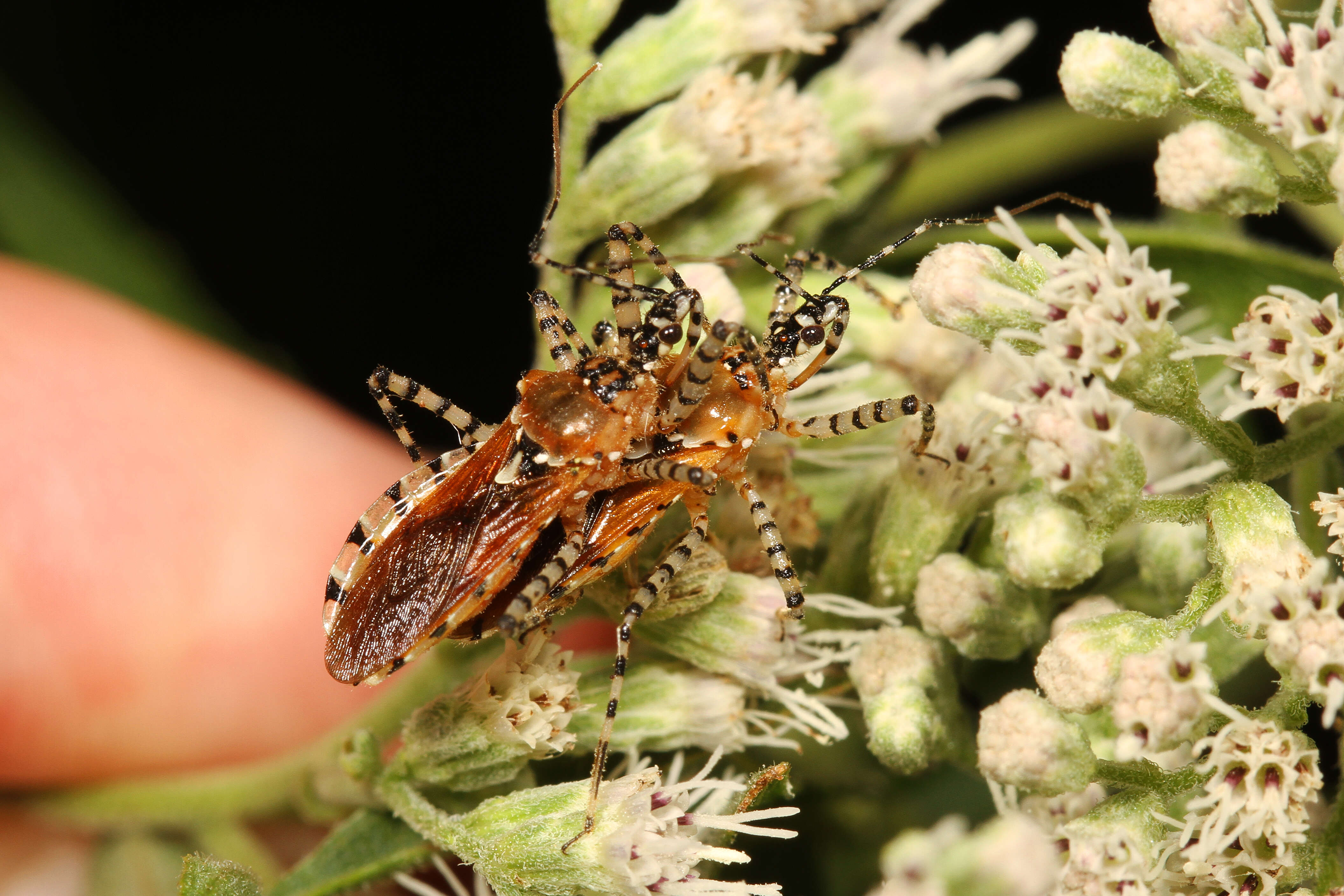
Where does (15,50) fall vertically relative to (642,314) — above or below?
above

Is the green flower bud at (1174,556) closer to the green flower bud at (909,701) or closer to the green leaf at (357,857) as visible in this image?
the green flower bud at (909,701)

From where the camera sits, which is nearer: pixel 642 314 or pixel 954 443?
pixel 954 443

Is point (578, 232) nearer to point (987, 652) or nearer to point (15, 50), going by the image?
point (987, 652)

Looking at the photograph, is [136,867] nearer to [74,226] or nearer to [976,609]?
[74,226]

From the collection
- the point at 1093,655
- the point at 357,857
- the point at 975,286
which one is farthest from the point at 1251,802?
the point at 357,857

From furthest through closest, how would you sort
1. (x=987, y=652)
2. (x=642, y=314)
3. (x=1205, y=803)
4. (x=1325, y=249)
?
(x=1325, y=249) → (x=642, y=314) → (x=987, y=652) → (x=1205, y=803)

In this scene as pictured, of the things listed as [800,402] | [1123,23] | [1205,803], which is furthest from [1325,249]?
[1205,803]
